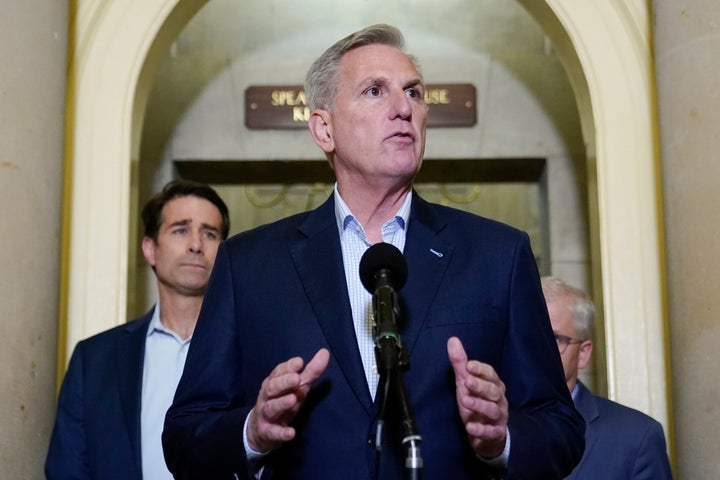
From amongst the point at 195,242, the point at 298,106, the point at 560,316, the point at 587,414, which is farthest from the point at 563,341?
the point at 298,106

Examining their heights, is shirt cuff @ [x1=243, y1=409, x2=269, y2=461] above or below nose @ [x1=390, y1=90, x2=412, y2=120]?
below

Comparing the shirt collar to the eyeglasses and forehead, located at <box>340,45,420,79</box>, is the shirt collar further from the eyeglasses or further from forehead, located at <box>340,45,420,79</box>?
the eyeglasses

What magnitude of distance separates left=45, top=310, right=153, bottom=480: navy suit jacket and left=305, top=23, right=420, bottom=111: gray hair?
1149mm

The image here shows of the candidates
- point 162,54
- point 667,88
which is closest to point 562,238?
point 667,88

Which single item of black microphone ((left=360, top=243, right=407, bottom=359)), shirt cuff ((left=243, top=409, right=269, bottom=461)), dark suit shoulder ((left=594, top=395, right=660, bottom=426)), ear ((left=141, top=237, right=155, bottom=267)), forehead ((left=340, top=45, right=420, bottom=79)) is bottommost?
dark suit shoulder ((left=594, top=395, right=660, bottom=426))

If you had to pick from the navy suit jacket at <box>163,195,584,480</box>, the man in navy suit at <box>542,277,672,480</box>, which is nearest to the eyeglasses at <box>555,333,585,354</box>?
the man in navy suit at <box>542,277,672,480</box>

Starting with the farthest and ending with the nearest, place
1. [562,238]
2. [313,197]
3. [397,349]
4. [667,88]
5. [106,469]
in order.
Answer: [313,197]
[562,238]
[667,88]
[106,469]
[397,349]

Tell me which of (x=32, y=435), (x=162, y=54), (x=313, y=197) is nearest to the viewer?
(x=32, y=435)

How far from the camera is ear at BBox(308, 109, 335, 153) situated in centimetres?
235

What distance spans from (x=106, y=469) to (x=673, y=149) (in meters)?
2.02

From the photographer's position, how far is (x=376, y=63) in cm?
225

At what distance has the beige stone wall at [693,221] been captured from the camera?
3275 mm

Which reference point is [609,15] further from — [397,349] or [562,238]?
[397,349]

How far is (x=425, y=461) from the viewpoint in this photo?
192cm
